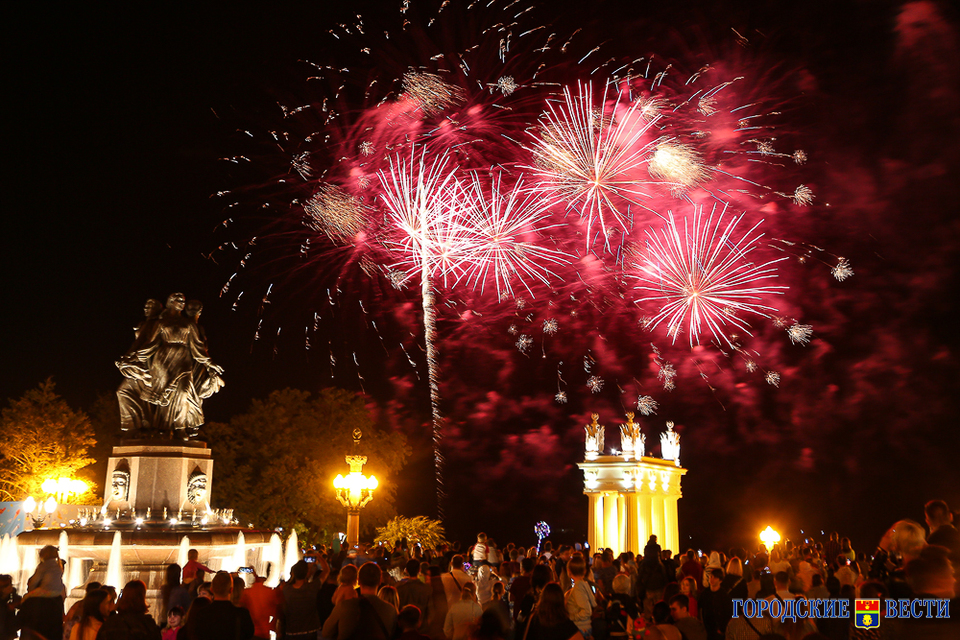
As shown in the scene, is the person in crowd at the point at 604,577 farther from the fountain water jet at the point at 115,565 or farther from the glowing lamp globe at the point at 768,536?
the glowing lamp globe at the point at 768,536

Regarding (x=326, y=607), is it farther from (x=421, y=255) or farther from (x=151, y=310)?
(x=421, y=255)

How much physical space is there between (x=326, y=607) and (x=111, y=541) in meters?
6.25

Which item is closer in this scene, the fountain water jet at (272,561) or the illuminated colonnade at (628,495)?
the fountain water jet at (272,561)

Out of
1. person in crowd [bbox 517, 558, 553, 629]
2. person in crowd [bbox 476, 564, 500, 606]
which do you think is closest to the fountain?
person in crowd [bbox 476, 564, 500, 606]

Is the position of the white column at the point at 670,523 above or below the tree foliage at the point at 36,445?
below

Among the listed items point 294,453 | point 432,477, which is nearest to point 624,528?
point 432,477

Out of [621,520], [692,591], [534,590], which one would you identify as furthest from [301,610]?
[621,520]

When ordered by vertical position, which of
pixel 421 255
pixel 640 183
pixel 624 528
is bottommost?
pixel 624 528

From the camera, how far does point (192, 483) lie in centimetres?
1563

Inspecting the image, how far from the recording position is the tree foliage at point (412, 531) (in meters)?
40.6

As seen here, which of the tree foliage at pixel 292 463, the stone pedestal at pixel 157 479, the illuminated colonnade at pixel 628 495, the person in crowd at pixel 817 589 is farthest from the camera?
the illuminated colonnade at pixel 628 495

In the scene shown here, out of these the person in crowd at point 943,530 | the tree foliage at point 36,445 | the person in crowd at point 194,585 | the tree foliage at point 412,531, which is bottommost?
the tree foliage at point 412,531

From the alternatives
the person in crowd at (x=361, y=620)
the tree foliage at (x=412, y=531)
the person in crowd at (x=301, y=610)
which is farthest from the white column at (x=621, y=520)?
the person in crowd at (x=361, y=620)

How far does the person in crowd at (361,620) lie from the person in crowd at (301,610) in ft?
4.57
